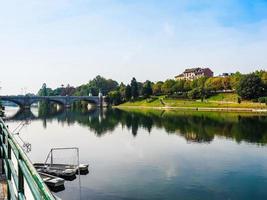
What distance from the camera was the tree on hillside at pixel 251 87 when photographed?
4838 inches

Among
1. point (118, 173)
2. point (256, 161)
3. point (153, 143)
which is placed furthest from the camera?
point (153, 143)

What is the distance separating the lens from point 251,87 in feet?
403

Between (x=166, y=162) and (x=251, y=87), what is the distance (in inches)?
3522

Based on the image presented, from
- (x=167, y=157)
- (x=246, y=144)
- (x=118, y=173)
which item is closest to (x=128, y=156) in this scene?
(x=167, y=157)

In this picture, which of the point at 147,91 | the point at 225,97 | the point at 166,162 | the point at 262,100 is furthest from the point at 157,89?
the point at 166,162

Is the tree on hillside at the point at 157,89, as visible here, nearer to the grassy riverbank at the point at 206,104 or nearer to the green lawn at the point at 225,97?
the grassy riverbank at the point at 206,104

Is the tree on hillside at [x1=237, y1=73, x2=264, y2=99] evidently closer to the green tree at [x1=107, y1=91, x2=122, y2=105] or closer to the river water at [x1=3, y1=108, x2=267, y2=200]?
the river water at [x1=3, y1=108, x2=267, y2=200]

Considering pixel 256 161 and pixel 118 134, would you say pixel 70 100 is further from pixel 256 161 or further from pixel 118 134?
pixel 256 161

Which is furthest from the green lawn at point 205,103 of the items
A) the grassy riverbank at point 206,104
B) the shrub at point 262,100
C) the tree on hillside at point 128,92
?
the tree on hillside at point 128,92

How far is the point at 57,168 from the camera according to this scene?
35.2 m

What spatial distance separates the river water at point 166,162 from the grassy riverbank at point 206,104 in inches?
1925

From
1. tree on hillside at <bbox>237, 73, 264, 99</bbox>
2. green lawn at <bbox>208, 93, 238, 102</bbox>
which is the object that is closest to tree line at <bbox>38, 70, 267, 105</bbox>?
tree on hillside at <bbox>237, 73, 264, 99</bbox>

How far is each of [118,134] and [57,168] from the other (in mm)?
35453

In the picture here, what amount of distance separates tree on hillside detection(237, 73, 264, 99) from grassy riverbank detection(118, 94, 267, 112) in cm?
270
